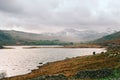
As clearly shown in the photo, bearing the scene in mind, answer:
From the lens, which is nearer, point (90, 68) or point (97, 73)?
point (97, 73)

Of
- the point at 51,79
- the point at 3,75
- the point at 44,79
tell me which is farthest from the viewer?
the point at 3,75

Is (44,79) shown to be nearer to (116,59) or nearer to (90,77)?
(90,77)

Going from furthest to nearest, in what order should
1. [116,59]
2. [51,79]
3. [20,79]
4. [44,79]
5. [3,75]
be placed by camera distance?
1. [3,75]
2. [20,79]
3. [116,59]
4. [44,79]
5. [51,79]

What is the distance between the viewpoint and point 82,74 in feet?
188

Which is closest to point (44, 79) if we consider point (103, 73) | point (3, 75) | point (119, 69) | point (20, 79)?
point (103, 73)

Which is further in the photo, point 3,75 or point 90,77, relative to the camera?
point 3,75

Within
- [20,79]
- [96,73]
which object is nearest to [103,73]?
[96,73]

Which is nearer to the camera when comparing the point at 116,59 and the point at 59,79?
the point at 59,79

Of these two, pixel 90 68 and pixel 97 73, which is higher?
pixel 97 73

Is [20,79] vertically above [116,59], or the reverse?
[116,59]

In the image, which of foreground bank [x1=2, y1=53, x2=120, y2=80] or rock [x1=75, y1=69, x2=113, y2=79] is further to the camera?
foreground bank [x1=2, y1=53, x2=120, y2=80]

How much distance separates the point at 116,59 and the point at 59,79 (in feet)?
96.3

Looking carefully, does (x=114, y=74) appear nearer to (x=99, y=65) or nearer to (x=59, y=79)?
(x=59, y=79)

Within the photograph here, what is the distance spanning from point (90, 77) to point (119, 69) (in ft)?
23.1
